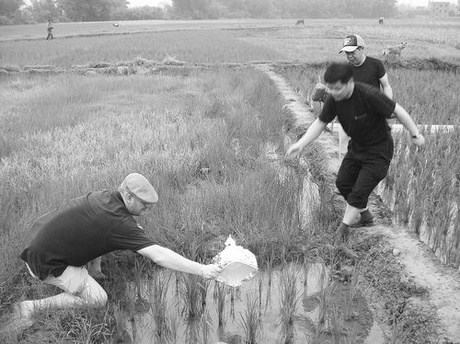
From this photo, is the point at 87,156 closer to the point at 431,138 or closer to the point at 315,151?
the point at 315,151

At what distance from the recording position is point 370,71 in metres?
3.78

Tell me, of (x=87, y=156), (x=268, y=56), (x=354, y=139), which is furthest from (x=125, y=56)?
(x=354, y=139)

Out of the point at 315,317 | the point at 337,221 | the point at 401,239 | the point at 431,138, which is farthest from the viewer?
the point at 431,138

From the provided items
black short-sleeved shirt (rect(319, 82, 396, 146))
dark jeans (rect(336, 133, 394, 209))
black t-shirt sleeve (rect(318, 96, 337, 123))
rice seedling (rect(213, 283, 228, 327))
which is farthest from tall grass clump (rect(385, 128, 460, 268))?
rice seedling (rect(213, 283, 228, 327))

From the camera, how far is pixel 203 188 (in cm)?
372

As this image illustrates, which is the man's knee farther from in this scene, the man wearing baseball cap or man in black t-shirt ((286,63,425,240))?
the man wearing baseball cap

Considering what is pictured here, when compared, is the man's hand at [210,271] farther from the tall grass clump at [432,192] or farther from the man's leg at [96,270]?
the tall grass clump at [432,192]

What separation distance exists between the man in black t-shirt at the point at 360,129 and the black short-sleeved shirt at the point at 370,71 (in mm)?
1028

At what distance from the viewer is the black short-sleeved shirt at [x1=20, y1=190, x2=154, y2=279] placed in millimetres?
2260

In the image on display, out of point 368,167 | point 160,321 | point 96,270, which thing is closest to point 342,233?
point 368,167

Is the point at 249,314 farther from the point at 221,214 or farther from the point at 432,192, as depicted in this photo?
the point at 432,192

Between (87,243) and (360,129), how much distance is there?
5.85 ft

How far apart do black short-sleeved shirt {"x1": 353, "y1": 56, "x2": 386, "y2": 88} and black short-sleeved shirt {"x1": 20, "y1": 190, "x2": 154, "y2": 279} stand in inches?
97.0

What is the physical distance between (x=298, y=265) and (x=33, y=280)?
166 centimetres
